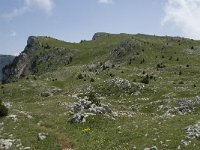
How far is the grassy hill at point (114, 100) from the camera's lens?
128 ft

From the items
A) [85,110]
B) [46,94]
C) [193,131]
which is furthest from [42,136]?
[46,94]

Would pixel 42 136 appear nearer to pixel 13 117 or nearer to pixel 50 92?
pixel 13 117

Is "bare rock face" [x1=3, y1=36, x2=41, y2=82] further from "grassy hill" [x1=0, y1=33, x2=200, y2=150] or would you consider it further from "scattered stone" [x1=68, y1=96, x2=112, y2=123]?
"scattered stone" [x1=68, y1=96, x2=112, y2=123]

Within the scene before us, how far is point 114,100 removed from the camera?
61000 millimetres

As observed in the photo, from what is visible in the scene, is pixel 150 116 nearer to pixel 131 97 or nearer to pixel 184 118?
pixel 184 118

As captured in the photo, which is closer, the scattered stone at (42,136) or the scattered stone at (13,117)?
the scattered stone at (42,136)

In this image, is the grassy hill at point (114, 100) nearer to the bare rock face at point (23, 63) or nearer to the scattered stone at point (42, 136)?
the scattered stone at point (42, 136)

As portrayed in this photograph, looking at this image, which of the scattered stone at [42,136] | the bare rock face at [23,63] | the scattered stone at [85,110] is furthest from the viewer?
the bare rock face at [23,63]

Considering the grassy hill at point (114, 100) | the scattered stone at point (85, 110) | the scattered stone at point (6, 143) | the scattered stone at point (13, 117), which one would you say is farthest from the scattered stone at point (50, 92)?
the scattered stone at point (6, 143)

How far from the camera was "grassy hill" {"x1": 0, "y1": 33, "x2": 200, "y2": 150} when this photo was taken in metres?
38.9

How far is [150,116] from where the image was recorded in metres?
48.7

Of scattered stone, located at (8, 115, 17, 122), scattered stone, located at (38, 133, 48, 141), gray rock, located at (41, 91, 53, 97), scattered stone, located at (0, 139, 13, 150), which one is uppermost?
gray rock, located at (41, 91, 53, 97)

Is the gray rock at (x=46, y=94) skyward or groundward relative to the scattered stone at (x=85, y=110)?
skyward

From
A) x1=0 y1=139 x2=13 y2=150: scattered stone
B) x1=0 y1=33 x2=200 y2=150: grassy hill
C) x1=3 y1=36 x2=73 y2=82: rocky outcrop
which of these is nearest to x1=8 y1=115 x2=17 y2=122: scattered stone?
x1=0 y1=33 x2=200 y2=150: grassy hill
